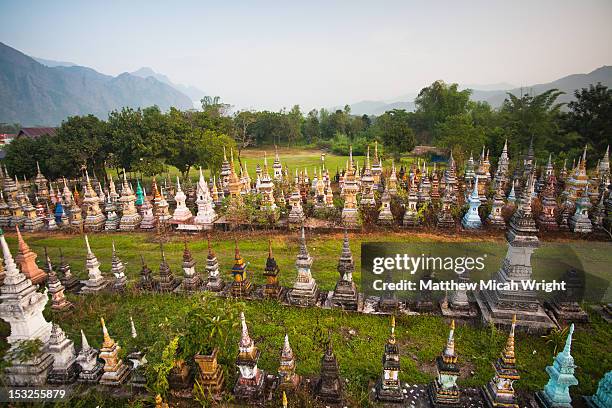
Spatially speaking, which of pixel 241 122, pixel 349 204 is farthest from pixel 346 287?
pixel 241 122

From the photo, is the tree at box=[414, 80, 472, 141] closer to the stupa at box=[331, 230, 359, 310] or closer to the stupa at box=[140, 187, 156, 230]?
the stupa at box=[140, 187, 156, 230]

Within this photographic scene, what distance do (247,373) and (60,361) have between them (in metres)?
4.56

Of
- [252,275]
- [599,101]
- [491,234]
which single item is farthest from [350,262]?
[599,101]

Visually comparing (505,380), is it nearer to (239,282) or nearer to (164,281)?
(239,282)

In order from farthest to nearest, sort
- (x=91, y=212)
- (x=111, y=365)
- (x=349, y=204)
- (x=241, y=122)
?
1. (x=241, y=122)
2. (x=91, y=212)
3. (x=349, y=204)
4. (x=111, y=365)

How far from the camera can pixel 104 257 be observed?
1664cm

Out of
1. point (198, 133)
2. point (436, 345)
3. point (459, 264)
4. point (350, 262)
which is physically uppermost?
point (198, 133)

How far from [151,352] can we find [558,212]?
796 inches

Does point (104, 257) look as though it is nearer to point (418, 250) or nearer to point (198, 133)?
point (418, 250)

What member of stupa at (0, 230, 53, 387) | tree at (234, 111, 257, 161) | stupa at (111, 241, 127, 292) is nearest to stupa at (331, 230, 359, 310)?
stupa at (111, 241, 127, 292)

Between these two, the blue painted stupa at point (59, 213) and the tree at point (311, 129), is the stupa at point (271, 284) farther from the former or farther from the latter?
the tree at point (311, 129)

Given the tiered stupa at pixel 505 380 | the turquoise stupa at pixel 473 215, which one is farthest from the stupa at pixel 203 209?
the tiered stupa at pixel 505 380

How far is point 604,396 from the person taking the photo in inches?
272

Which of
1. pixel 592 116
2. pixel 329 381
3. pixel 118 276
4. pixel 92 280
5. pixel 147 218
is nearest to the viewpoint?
pixel 329 381
